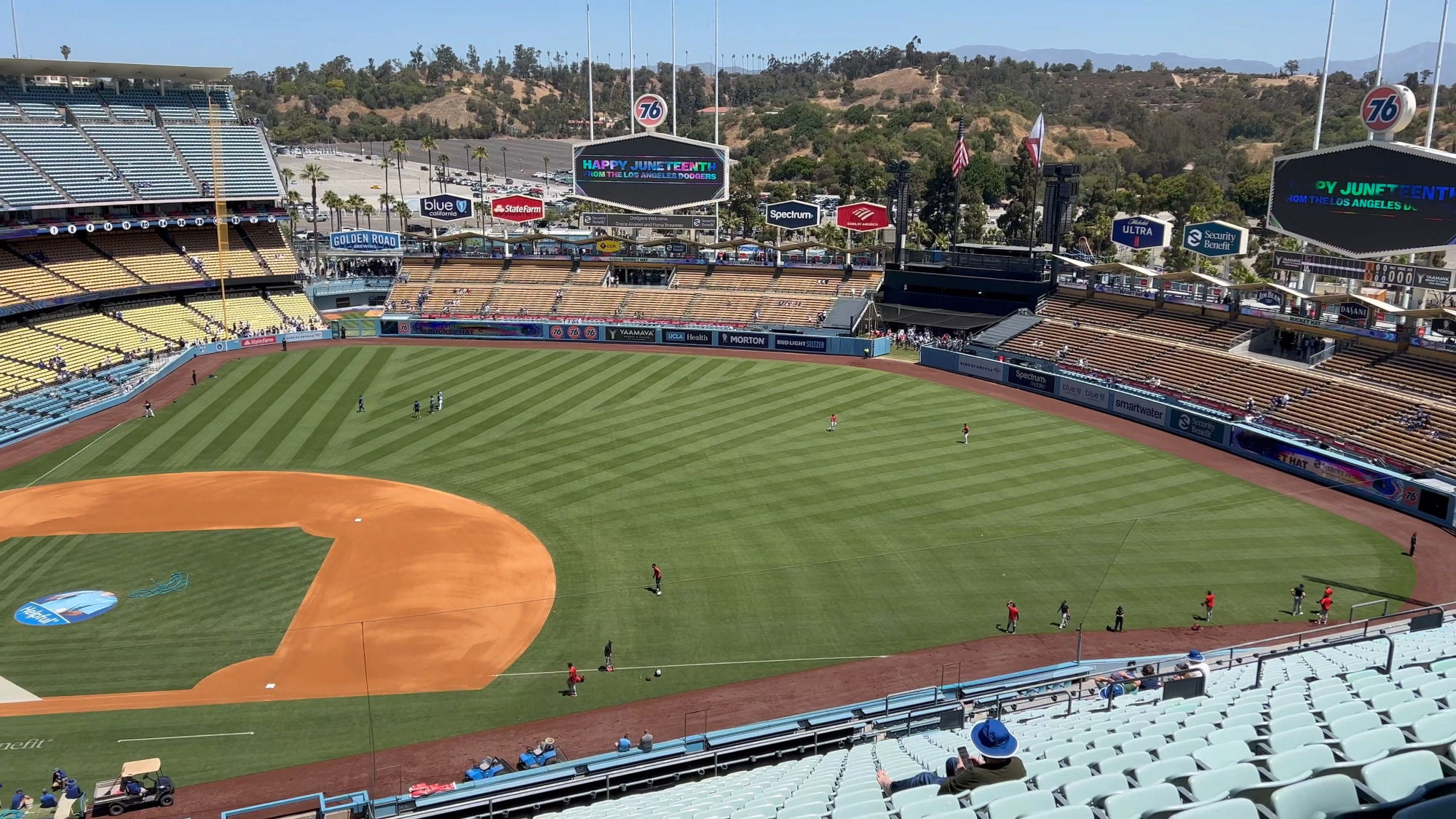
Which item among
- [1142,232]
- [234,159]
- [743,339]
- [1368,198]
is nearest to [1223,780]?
[1368,198]

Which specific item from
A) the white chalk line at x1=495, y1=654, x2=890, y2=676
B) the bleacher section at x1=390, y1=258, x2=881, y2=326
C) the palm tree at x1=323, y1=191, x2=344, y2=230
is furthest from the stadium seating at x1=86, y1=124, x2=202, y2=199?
the white chalk line at x1=495, y1=654, x2=890, y2=676

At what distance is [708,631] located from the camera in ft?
91.8

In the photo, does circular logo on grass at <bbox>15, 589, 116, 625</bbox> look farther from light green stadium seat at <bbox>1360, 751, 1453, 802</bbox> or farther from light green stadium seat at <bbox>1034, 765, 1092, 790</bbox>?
light green stadium seat at <bbox>1360, 751, 1453, 802</bbox>

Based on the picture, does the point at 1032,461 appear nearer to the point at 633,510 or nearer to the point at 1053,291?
the point at 633,510

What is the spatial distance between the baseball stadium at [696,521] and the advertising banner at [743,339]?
26 cm

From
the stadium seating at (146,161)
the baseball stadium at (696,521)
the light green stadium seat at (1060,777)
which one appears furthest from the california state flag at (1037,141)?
the light green stadium seat at (1060,777)

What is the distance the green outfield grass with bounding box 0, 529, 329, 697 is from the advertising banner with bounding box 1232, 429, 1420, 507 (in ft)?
129

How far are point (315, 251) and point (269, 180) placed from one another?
574 inches

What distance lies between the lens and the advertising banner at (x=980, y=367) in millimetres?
58312

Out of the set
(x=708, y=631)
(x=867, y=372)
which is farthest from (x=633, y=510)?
(x=867, y=372)

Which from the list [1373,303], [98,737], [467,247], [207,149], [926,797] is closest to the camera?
[926,797]

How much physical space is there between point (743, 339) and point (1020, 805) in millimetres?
60237

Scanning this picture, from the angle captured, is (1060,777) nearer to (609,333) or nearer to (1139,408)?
(1139,408)

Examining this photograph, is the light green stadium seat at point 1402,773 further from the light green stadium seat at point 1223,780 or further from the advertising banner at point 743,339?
the advertising banner at point 743,339
